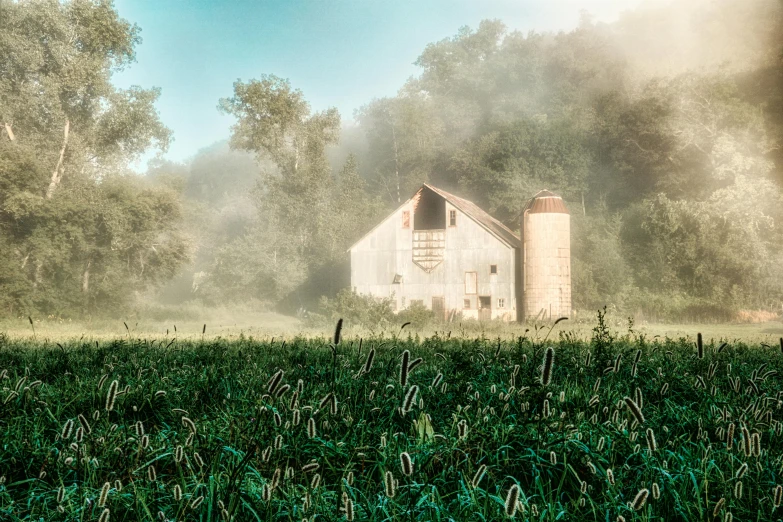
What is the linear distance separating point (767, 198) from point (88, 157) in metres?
46.1

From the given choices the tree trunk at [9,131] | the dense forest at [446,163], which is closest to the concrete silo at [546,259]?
the dense forest at [446,163]

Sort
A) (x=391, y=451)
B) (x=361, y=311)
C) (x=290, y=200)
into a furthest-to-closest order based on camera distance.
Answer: (x=290, y=200), (x=361, y=311), (x=391, y=451)

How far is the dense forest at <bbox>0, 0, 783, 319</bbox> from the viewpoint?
126ft

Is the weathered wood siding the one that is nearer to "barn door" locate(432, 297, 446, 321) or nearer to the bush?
"barn door" locate(432, 297, 446, 321)

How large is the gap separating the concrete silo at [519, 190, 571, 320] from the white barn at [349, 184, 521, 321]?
135 cm

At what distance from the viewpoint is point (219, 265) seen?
61.2 m

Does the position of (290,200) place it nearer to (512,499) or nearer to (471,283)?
(471,283)

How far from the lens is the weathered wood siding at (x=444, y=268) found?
3884 centimetres

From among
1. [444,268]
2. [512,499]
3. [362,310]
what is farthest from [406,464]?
[444,268]

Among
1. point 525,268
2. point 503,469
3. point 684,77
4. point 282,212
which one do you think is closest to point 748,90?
point 684,77

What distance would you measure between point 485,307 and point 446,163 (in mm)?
36114

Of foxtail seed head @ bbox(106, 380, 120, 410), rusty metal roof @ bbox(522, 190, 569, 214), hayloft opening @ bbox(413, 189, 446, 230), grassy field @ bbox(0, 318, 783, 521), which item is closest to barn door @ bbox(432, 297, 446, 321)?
hayloft opening @ bbox(413, 189, 446, 230)

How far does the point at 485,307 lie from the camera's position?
39500mm

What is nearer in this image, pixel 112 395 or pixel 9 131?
pixel 112 395
